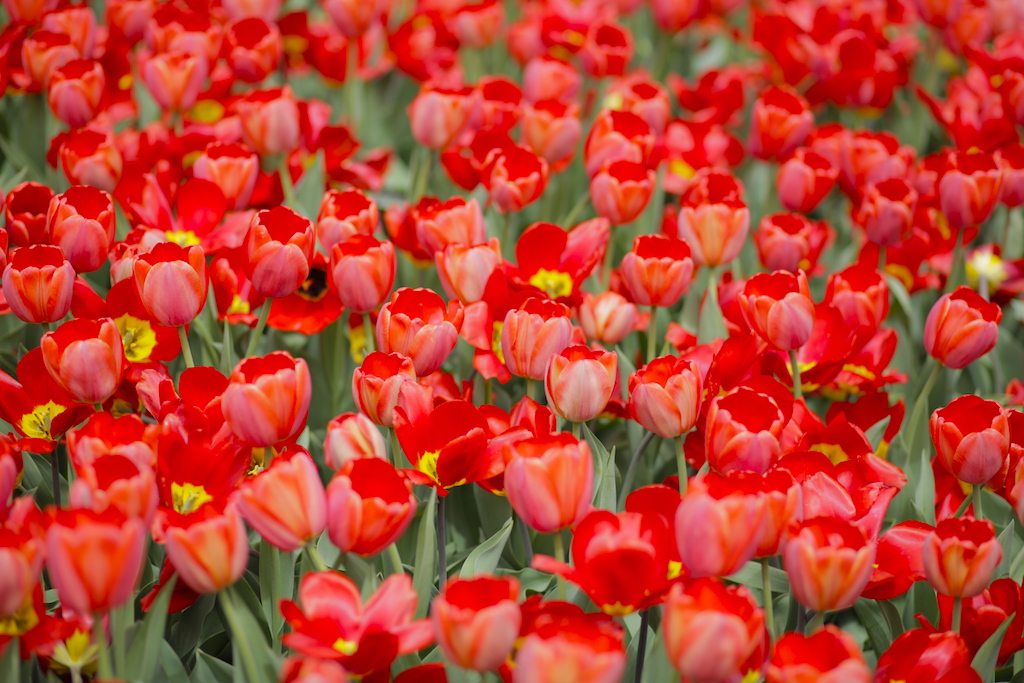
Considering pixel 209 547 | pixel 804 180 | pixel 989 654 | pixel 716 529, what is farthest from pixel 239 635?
pixel 804 180

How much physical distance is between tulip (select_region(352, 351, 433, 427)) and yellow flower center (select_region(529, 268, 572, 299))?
38cm

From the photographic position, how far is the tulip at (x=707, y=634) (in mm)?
718

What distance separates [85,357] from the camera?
3.22 feet

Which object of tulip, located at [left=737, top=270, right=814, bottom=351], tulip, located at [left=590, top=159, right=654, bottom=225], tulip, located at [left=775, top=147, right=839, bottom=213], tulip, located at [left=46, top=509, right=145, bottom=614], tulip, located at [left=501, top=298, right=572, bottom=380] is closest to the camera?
tulip, located at [left=46, top=509, right=145, bottom=614]

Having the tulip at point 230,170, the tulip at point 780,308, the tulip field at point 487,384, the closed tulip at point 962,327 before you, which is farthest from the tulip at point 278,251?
the closed tulip at point 962,327

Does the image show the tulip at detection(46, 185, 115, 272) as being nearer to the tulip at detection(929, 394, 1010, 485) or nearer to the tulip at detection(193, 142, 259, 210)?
the tulip at detection(193, 142, 259, 210)

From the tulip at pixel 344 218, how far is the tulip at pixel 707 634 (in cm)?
71

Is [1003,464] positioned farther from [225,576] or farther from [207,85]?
[207,85]

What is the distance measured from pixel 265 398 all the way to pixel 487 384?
408mm

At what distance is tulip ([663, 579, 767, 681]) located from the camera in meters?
0.72

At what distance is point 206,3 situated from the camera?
79.7 inches

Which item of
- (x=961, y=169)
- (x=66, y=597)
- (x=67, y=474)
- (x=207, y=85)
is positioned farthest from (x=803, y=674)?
(x=207, y=85)

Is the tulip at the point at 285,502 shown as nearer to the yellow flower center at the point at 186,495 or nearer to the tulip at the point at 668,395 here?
the yellow flower center at the point at 186,495

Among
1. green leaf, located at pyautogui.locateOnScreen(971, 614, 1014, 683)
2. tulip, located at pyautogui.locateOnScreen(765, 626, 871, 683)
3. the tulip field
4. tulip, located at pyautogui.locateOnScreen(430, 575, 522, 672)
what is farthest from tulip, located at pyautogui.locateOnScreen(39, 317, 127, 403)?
green leaf, located at pyautogui.locateOnScreen(971, 614, 1014, 683)
